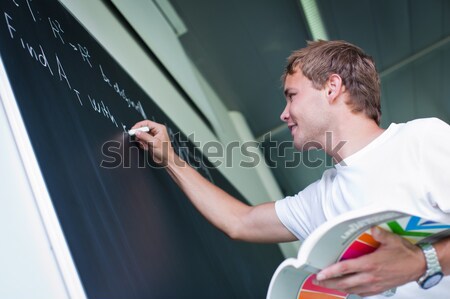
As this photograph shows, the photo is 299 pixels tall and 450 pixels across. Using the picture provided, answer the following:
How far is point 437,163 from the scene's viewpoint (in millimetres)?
1134

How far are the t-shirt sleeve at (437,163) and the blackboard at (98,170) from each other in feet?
2.03

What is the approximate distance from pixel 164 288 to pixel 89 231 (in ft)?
1.03

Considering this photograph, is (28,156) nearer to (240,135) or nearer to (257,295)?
(257,295)

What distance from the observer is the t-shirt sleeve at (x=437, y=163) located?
44.1 inches

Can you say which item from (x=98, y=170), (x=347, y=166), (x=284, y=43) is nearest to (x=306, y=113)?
(x=347, y=166)

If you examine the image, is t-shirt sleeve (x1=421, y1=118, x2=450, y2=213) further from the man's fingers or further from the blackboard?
the blackboard

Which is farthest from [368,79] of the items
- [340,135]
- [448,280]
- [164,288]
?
[164,288]

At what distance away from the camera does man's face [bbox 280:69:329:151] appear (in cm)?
152

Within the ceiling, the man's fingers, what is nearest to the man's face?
the man's fingers

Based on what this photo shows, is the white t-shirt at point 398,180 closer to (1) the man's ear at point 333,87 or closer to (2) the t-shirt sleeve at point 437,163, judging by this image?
(2) the t-shirt sleeve at point 437,163

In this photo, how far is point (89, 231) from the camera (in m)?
0.94

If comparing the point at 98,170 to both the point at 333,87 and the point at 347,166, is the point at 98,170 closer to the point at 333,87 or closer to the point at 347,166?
the point at 347,166

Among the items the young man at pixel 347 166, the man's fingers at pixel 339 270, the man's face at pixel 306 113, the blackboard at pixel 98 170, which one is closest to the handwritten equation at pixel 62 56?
the blackboard at pixel 98 170

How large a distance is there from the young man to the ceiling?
2.24 metres
